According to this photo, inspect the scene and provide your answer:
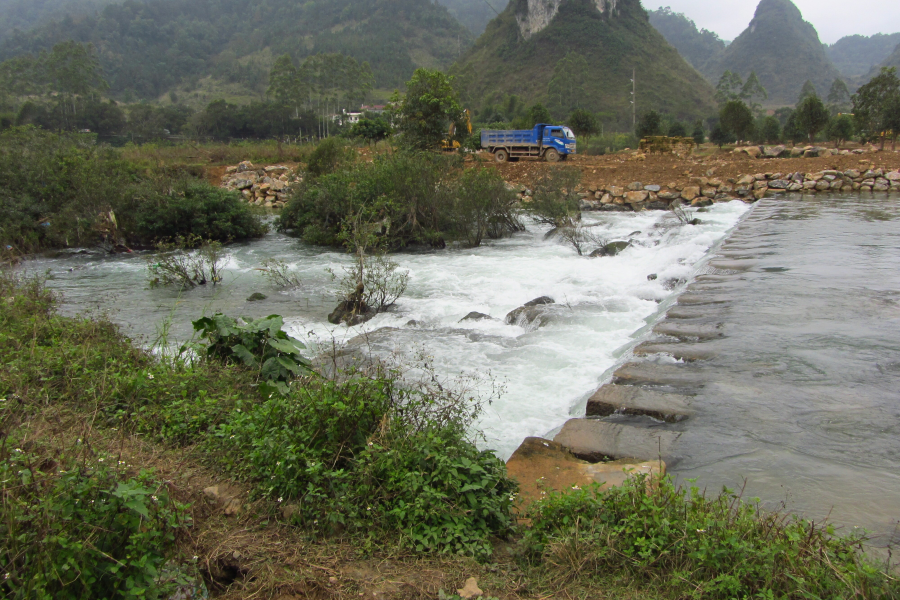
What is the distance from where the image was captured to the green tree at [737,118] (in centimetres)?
3684

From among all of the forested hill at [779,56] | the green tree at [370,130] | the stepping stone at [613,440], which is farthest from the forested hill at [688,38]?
the stepping stone at [613,440]

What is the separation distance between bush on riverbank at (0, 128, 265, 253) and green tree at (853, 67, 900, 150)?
35.7 metres

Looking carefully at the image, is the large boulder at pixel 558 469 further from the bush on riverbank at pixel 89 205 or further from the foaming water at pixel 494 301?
the bush on riverbank at pixel 89 205

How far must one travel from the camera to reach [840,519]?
3.44 m

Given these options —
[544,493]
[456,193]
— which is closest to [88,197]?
[456,193]

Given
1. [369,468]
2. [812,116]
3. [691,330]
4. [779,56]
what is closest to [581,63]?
[812,116]

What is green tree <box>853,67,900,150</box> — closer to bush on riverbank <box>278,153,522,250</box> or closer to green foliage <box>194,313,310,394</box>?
bush on riverbank <box>278,153,522,250</box>

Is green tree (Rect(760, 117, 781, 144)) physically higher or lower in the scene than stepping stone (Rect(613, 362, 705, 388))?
higher

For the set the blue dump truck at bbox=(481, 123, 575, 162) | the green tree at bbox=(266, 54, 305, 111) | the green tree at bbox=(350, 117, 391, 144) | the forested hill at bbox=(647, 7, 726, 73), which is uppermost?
the forested hill at bbox=(647, 7, 726, 73)

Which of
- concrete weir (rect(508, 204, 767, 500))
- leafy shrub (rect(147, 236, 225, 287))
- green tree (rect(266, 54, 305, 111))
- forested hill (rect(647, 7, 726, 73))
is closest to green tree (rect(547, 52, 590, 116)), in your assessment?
green tree (rect(266, 54, 305, 111))

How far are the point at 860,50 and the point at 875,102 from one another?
608 ft

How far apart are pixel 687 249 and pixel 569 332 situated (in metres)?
6.27

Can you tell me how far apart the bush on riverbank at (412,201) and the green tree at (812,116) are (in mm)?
27705

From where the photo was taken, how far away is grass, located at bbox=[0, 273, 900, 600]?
2.39 metres
